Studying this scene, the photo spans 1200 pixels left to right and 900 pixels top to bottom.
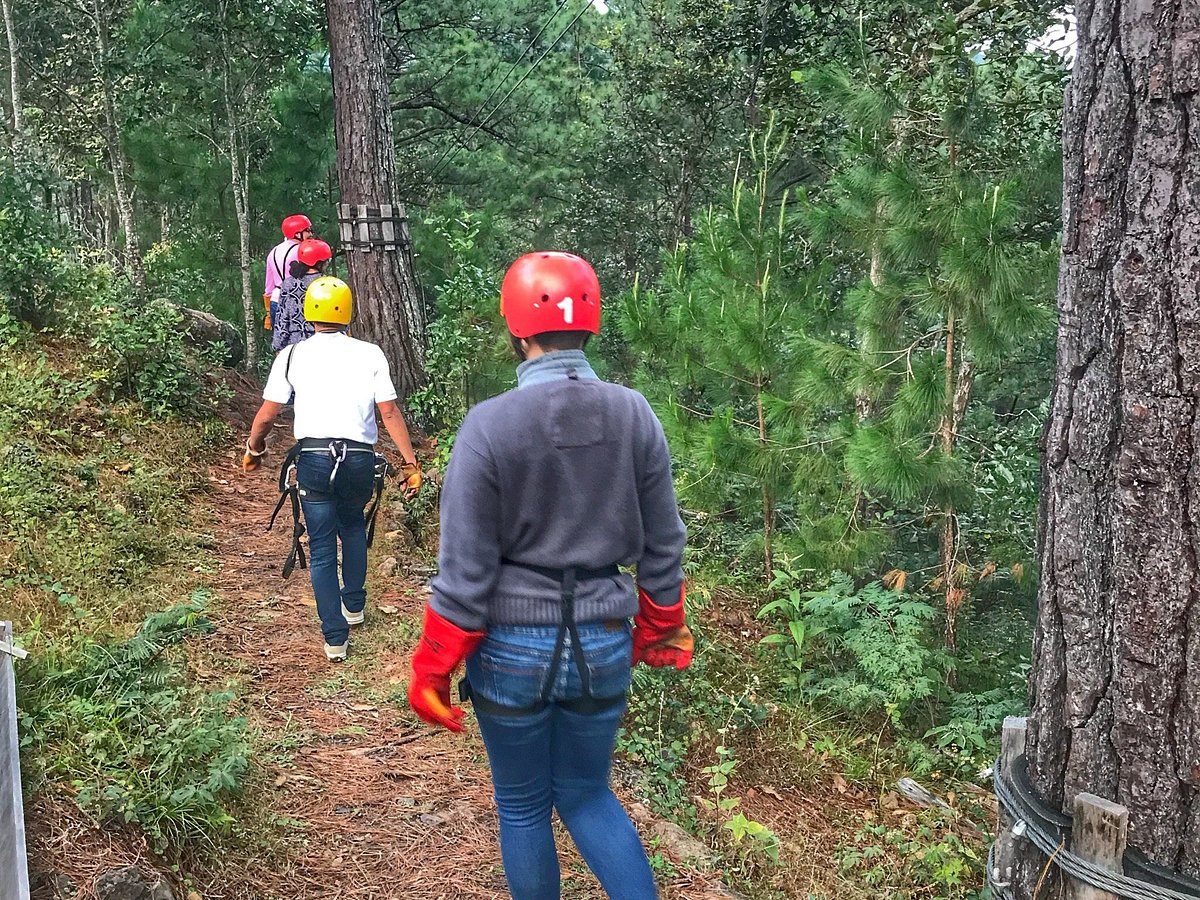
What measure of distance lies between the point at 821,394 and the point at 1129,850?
3.92m

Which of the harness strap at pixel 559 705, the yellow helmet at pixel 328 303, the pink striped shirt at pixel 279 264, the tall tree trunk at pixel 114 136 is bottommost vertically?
the harness strap at pixel 559 705

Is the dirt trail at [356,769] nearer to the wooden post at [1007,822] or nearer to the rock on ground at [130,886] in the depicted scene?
the rock on ground at [130,886]

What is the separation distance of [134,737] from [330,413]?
173 centimetres

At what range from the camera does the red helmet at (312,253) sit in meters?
7.41

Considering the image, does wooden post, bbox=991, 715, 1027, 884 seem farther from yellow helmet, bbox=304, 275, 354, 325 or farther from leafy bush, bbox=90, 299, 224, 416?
leafy bush, bbox=90, 299, 224, 416

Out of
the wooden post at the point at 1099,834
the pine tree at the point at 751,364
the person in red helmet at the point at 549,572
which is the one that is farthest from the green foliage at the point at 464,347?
the wooden post at the point at 1099,834

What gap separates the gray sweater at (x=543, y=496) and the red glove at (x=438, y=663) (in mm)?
39

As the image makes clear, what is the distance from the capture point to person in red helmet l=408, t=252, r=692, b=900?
8.33 ft

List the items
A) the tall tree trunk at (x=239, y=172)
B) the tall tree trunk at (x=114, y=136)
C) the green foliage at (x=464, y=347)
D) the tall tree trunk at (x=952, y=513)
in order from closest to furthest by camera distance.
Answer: the tall tree trunk at (x=952, y=513) → the green foliage at (x=464, y=347) → the tall tree trunk at (x=239, y=172) → the tall tree trunk at (x=114, y=136)

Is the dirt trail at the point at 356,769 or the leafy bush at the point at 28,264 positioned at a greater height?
the leafy bush at the point at 28,264

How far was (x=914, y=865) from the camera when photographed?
4.27 metres

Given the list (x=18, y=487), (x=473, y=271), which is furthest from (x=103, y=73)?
(x=18, y=487)

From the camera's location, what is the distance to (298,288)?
25.0 feet

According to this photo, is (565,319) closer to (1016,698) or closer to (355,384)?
(355,384)
